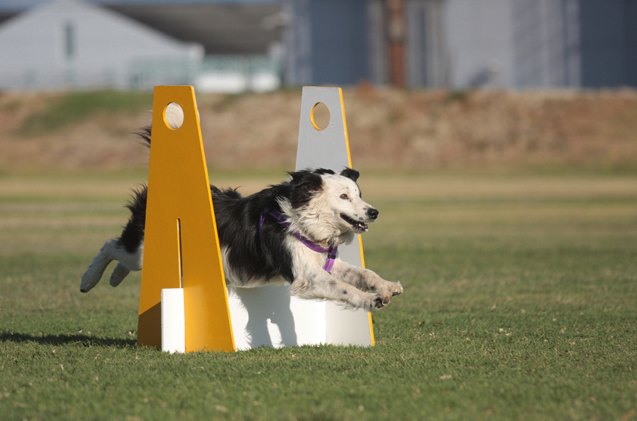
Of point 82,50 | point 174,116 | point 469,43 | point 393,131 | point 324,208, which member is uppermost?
point 82,50

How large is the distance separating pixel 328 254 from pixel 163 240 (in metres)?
1.31

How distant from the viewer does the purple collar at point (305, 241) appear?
26.7 ft

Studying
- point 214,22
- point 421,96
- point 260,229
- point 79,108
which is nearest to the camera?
point 260,229

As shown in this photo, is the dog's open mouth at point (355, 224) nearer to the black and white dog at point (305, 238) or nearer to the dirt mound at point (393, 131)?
the black and white dog at point (305, 238)

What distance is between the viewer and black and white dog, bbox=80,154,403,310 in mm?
7961

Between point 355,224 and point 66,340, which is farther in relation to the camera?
point 66,340

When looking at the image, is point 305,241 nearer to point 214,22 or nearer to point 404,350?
point 404,350

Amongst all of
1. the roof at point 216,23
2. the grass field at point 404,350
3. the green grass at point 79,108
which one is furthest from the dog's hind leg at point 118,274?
the roof at point 216,23

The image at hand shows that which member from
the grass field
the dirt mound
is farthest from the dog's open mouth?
the dirt mound

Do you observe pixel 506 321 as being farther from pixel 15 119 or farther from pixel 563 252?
pixel 15 119

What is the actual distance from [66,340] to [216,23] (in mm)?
65497

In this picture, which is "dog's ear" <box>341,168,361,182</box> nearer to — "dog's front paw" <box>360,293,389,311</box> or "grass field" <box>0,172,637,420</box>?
"dog's front paw" <box>360,293,389,311</box>

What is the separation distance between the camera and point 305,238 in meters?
8.13

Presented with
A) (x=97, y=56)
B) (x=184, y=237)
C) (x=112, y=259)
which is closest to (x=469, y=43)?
(x=97, y=56)
